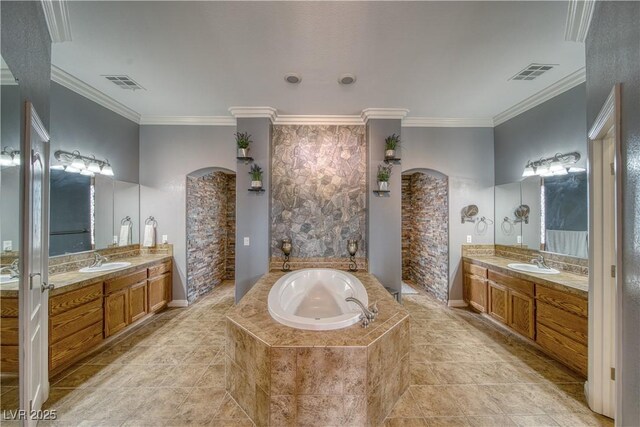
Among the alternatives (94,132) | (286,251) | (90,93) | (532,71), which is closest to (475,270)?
(532,71)

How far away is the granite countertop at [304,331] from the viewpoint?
171cm

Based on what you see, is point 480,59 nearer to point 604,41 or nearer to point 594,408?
point 604,41

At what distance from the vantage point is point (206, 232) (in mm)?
4926

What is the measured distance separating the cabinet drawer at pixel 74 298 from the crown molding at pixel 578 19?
4.91 meters

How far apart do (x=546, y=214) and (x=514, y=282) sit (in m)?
1.06

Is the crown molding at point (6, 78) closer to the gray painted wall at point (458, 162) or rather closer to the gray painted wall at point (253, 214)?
the gray painted wall at point (253, 214)

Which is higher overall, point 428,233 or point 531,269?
point 428,233

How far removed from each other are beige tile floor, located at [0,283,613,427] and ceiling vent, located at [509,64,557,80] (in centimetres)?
312

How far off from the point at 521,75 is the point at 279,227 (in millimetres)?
3640

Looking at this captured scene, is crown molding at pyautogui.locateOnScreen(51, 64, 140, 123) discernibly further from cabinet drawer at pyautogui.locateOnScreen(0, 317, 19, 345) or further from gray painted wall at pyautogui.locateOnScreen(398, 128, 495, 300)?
gray painted wall at pyautogui.locateOnScreen(398, 128, 495, 300)

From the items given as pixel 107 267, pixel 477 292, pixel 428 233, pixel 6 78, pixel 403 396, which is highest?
pixel 6 78

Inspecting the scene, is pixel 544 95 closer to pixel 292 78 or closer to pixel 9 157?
pixel 292 78

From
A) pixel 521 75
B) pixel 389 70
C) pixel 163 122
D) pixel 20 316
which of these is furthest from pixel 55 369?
pixel 521 75

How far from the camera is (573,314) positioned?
230cm
